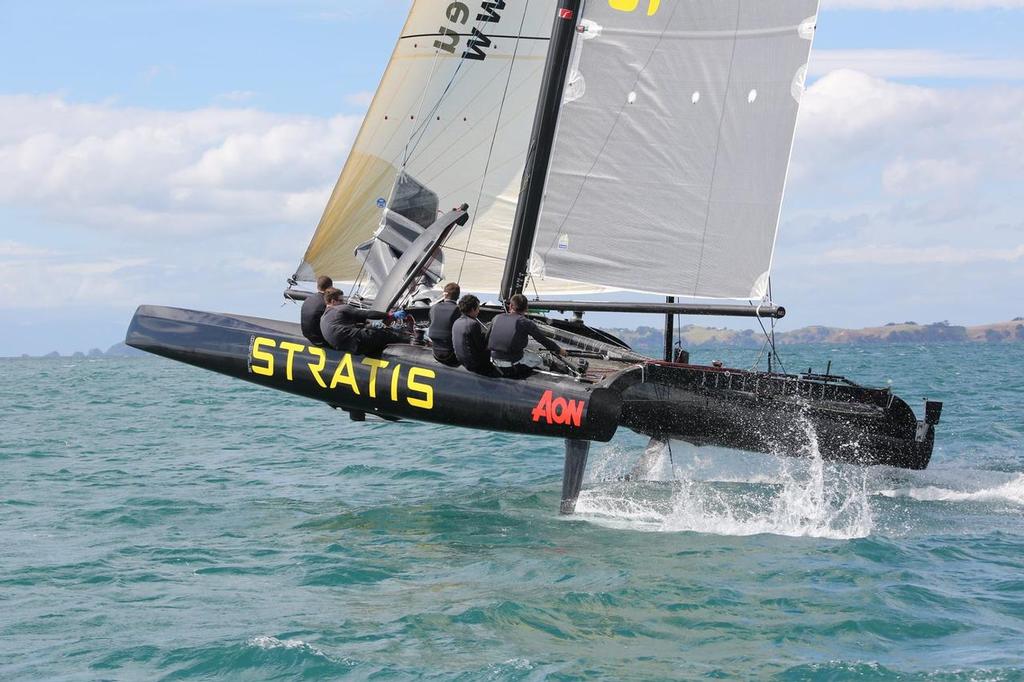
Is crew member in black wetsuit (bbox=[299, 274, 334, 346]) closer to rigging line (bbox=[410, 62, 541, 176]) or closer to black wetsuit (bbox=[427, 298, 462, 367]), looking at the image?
black wetsuit (bbox=[427, 298, 462, 367])

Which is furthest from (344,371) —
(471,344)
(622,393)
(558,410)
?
(622,393)

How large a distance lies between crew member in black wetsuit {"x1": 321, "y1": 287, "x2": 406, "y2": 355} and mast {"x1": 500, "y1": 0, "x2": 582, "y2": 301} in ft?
5.36

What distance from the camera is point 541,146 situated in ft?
36.1

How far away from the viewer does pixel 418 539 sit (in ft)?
30.5

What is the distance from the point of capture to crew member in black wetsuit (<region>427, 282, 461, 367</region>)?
9766 mm

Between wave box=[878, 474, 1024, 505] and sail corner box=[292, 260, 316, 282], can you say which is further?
sail corner box=[292, 260, 316, 282]

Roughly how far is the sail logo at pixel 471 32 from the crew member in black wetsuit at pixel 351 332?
3946 millimetres

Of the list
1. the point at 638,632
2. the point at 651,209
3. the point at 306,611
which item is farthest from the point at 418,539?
the point at 651,209

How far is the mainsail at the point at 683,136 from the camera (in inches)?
426

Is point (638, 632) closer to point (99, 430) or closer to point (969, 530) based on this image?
point (969, 530)

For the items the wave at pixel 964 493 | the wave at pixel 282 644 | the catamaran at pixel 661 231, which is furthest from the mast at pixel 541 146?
the wave at pixel 282 644

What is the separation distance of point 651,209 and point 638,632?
17.1 feet

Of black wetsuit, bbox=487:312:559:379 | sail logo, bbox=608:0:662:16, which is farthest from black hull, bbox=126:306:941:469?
sail logo, bbox=608:0:662:16

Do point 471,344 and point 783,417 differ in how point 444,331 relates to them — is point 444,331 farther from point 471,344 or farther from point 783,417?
point 783,417
